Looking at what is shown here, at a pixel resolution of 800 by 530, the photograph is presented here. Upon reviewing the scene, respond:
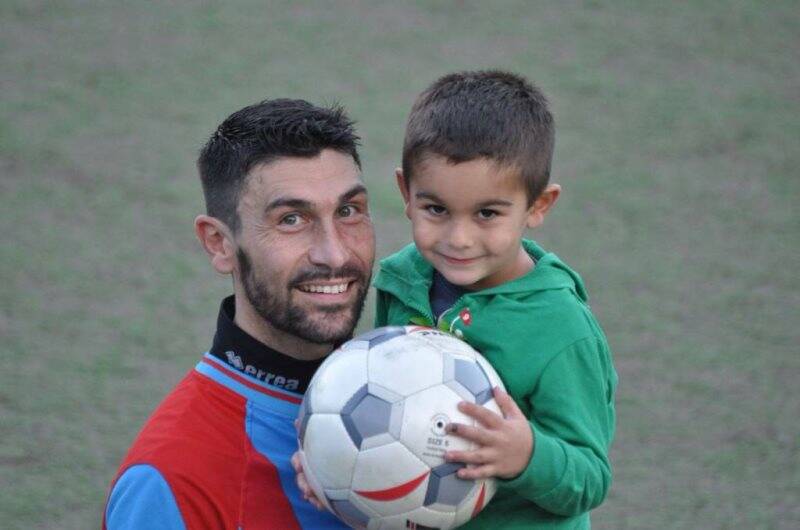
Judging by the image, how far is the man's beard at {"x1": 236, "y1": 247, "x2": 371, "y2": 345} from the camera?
3404mm

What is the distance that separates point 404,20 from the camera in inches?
485

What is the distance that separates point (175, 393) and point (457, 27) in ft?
29.4

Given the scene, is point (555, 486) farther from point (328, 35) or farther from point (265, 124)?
point (328, 35)

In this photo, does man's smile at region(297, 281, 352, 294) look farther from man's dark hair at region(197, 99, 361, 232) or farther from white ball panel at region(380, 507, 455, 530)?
white ball panel at region(380, 507, 455, 530)

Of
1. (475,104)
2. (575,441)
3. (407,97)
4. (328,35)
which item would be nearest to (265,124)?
(475,104)

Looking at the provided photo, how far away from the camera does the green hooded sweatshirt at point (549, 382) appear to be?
10.0 feet

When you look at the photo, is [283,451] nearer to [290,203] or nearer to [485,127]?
[290,203]

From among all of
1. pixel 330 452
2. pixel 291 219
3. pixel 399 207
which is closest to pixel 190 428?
pixel 330 452

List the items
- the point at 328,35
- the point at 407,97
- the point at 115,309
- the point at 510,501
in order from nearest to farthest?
the point at 510,501 → the point at 115,309 → the point at 407,97 → the point at 328,35

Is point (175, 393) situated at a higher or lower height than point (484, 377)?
lower

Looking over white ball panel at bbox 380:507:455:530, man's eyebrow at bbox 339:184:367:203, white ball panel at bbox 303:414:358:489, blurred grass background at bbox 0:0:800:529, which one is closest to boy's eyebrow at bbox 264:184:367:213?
man's eyebrow at bbox 339:184:367:203

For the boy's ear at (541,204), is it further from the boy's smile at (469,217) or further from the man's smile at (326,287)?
the man's smile at (326,287)

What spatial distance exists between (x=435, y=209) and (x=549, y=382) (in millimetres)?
546

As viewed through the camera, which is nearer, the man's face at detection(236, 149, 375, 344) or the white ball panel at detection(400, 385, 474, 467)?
the white ball panel at detection(400, 385, 474, 467)
